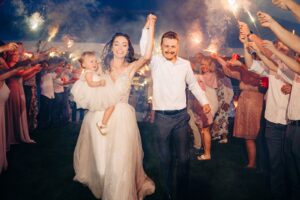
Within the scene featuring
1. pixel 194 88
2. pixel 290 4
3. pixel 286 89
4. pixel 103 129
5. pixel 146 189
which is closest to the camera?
pixel 290 4

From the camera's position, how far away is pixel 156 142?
165 inches

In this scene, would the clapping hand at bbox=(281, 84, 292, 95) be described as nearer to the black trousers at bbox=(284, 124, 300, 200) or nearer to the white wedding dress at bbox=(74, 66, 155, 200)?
the black trousers at bbox=(284, 124, 300, 200)

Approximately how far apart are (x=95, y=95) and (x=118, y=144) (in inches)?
34.5

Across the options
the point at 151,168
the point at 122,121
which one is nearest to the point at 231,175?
the point at 151,168

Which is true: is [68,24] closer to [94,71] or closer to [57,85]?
[57,85]

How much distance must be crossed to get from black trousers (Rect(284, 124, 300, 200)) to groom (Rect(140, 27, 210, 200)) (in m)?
1.24

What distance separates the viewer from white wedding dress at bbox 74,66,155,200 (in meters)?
3.67

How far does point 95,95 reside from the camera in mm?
4109

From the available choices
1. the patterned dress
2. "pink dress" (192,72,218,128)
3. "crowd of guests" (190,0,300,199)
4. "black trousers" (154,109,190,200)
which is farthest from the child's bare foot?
the patterned dress

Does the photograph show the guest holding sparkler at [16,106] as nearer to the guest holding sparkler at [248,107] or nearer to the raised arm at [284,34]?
the guest holding sparkler at [248,107]

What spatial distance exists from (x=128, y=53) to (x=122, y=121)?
3.55 feet

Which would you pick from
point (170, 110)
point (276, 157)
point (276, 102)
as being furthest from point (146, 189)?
point (276, 102)

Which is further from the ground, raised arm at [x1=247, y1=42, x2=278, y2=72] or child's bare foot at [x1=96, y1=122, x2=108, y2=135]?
raised arm at [x1=247, y1=42, x2=278, y2=72]

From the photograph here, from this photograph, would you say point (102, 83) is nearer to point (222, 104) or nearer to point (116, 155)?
point (116, 155)
